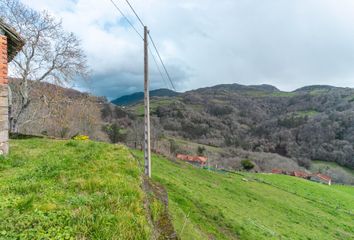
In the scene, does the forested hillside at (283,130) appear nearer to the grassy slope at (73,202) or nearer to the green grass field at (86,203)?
the green grass field at (86,203)

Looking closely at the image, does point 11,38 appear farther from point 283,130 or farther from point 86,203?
point 283,130

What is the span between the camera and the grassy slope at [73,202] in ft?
16.1

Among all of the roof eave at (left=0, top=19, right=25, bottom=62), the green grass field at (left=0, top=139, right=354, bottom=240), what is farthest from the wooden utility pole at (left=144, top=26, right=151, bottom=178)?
the roof eave at (left=0, top=19, right=25, bottom=62)

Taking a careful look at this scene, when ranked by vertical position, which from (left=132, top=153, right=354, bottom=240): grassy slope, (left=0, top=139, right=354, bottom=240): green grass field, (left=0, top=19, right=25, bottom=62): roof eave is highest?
(left=0, top=19, right=25, bottom=62): roof eave

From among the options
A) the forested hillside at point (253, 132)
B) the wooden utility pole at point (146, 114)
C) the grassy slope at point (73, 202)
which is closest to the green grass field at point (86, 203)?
the grassy slope at point (73, 202)

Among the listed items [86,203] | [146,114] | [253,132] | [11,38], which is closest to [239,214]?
[146,114]

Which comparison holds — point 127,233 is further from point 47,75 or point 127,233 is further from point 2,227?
point 47,75

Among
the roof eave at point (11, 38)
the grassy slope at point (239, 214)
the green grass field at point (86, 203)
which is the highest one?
the roof eave at point (11, 38)

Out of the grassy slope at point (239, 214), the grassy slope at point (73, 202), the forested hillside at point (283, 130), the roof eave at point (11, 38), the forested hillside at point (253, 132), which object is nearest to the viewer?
the grassy slope at point (73, 202)

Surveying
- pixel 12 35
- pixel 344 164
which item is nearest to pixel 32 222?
pixel 12 35

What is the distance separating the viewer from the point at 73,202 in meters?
6.06

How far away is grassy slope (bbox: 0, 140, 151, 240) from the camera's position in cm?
490

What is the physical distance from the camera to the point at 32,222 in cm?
512

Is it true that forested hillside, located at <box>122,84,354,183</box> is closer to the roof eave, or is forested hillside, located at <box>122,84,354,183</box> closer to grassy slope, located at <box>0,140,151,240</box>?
the roof eave
